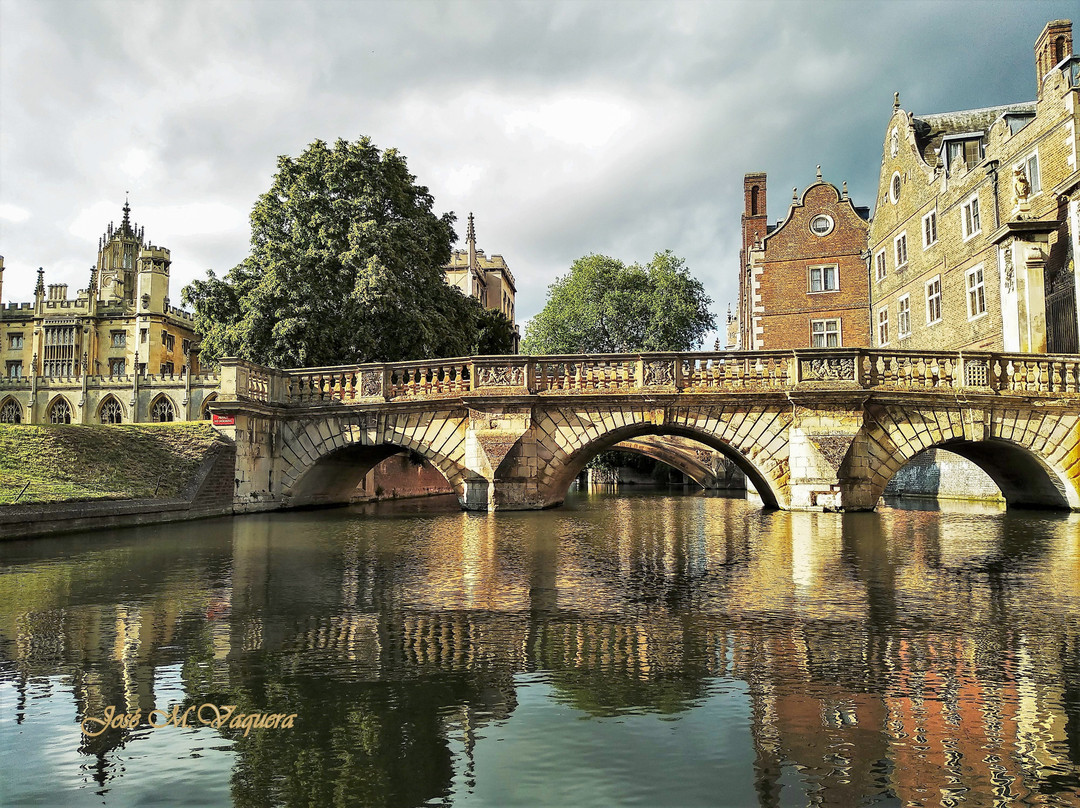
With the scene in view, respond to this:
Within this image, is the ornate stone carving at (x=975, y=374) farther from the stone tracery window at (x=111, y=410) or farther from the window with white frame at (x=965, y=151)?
the stone tracery window at (x=111, y=410)

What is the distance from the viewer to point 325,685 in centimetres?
571

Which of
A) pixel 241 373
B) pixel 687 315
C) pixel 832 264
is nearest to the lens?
pixel 241 373

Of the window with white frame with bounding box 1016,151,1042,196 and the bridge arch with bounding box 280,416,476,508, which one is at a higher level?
the window with white frame with bounding box 1016,151,1042,196

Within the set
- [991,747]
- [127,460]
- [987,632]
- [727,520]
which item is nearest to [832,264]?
[727,520]

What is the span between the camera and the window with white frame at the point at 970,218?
93.3 feet

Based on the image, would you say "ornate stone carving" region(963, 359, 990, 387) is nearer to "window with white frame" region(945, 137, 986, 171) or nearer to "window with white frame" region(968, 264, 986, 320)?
"window with white frame" region(968, 264, 986, 320)

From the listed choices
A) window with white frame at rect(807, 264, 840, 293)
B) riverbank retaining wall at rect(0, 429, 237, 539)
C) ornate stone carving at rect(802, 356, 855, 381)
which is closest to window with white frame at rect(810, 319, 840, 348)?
window with white frame at rect(807, 264, 840, 293)

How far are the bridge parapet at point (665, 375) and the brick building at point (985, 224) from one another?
3825mm

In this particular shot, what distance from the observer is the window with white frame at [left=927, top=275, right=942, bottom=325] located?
103 feet

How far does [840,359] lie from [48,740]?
756 inches

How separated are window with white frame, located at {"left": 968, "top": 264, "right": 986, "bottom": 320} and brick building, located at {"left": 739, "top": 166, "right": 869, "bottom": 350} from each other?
36.9ft

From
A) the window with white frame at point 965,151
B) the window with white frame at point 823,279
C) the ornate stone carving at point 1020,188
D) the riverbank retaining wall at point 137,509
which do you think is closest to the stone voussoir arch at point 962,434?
the ornate stone carving at point 1020,188

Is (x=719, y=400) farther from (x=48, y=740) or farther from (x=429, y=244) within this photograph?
(x=48, y=740)

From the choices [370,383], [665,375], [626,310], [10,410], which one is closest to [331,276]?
[370,383]
